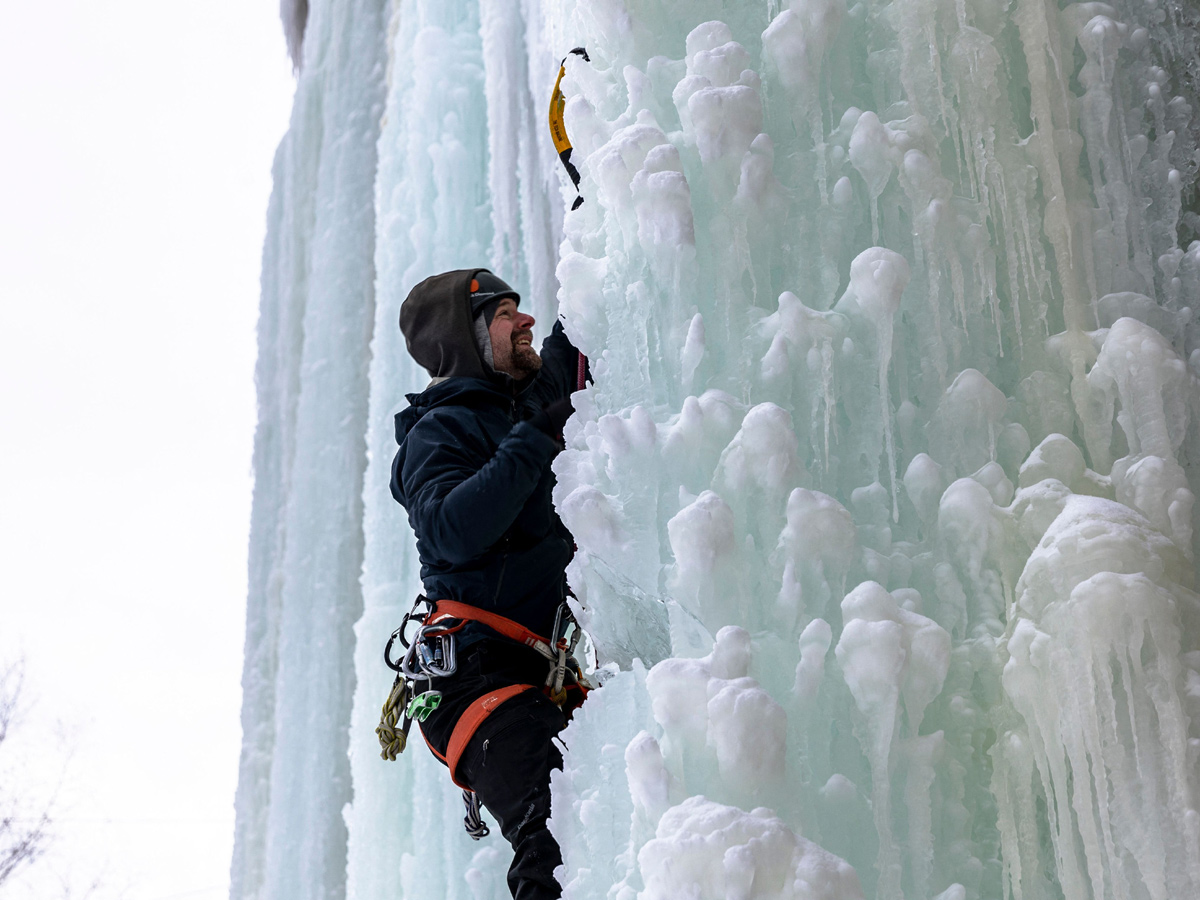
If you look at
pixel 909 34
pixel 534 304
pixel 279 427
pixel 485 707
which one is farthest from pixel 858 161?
pixel 279 427

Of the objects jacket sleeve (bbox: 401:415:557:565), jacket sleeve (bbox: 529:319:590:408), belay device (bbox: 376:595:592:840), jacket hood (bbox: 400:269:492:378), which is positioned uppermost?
jacket hood (bbox: 400:269:492:378)

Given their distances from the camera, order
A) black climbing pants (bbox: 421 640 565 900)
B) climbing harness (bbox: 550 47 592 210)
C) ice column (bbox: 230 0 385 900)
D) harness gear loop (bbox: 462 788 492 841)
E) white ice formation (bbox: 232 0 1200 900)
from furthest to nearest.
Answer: ice column (bbox: 230 0 385 900)
harness gear loop (bbox: 462 788 492 841)
climbing harness (bbox: 550 47 592 210)
black climbing pants (bbox: 421 640 565 900)
white ice formation (bbox: 232 0 1200 900)

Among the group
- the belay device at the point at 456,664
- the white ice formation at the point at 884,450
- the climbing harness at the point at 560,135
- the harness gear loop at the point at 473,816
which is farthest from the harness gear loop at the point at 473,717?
the climbing harness at the point at 560,135

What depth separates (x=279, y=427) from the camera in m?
3.11

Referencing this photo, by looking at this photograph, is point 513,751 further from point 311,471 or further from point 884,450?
point 311,471

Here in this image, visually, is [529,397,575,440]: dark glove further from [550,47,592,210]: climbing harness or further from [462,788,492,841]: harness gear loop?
[462,788,492,841]: harness gear loop

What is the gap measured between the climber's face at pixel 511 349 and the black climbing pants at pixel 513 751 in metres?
0.41

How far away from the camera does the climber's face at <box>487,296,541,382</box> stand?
5.24 ft

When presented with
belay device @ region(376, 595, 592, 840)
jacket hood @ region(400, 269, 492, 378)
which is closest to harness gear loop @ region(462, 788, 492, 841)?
belay device @ region(376, 595, 592, 840)

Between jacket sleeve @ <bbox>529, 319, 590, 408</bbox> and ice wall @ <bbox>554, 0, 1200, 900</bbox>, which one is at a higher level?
jacket sleeve @ <bbox>529, 319, 590, 408</bbox>

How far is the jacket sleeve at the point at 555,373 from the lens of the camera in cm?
158

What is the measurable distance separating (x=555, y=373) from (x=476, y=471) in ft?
0.74

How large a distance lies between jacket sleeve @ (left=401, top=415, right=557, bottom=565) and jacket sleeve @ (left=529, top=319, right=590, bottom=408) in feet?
0.56

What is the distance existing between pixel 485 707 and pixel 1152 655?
31.0 inches
